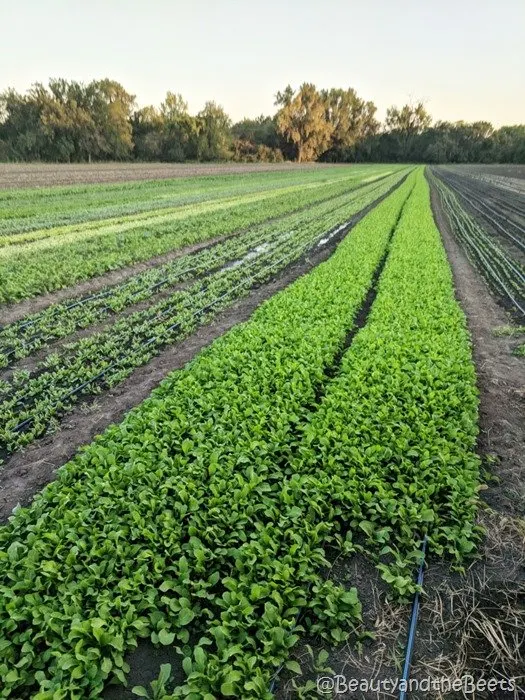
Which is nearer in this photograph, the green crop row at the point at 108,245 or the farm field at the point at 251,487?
the farm field at the point at 251,487

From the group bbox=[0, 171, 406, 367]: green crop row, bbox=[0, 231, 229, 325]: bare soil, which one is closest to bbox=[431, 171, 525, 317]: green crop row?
bbox=[0, 171, 406, 367]: green crop row

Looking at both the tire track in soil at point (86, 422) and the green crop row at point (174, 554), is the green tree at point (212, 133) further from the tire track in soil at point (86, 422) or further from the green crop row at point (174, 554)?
the green crop row at point (174, 554)

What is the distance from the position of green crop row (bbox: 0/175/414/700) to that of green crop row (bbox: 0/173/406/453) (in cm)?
199

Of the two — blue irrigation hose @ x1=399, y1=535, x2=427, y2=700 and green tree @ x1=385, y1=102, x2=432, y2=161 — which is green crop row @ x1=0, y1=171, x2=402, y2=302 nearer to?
blue irrigation hose @ x1=399, y1=535, x2=427, y2=700

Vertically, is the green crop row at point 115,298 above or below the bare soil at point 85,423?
above

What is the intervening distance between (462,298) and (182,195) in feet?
87.5

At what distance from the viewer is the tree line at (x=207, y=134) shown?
7031 centimetres

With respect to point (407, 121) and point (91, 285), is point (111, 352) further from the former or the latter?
point (407, 121)

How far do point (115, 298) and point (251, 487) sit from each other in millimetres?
8649

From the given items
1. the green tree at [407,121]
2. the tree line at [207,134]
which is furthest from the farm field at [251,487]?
the green tree at [407,121]

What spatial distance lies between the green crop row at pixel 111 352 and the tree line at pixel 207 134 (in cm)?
6896

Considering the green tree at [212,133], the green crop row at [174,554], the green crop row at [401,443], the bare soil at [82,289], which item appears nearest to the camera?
the green crop row at [174,554]

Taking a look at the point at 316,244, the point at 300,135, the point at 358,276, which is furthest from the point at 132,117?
the point at 358,276

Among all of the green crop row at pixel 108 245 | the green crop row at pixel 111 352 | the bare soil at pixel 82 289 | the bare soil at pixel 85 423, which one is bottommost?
the bare soil at pixel 85 423
